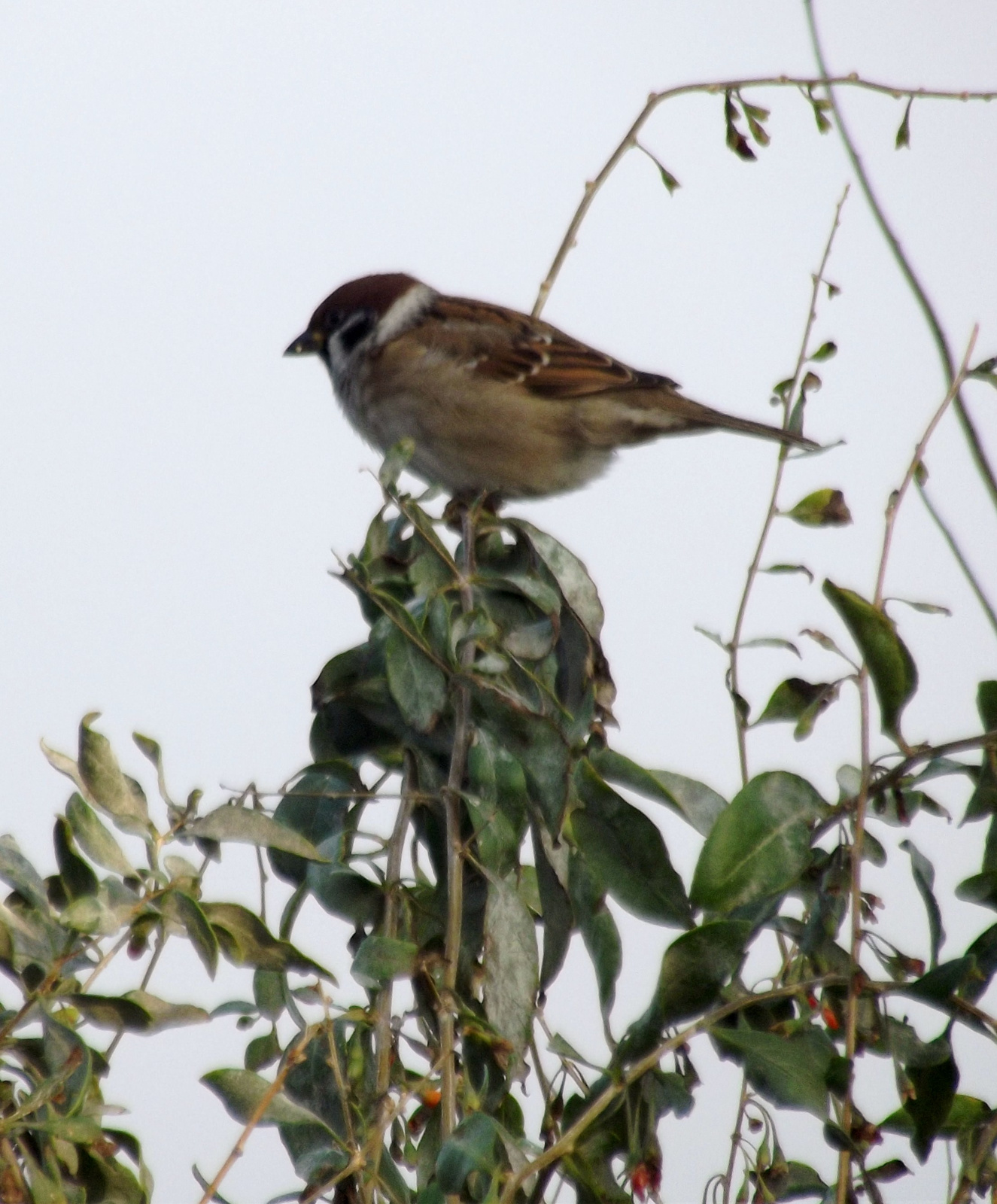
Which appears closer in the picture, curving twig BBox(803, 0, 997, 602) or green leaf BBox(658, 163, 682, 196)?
curving twig BBox(803, 0, 997, 602)

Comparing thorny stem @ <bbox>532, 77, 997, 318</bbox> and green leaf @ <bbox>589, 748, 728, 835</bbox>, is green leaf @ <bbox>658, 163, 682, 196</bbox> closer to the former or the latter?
thorny stem @ <bbox>532, 77, 997, 318</bbox>

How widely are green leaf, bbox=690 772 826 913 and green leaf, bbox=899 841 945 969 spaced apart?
10 cm

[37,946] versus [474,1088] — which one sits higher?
[474,1088]

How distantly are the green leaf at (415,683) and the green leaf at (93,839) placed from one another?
251 millimetres

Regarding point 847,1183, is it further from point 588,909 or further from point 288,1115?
point 288,1115

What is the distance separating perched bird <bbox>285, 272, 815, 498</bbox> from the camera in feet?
8.65

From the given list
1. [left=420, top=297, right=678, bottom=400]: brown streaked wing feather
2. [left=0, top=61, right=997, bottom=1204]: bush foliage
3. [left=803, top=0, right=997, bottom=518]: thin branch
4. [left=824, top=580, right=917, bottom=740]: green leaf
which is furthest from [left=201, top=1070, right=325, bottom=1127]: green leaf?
[left=420, top=297, right=678, bottom=400]: brown streaked wing feather

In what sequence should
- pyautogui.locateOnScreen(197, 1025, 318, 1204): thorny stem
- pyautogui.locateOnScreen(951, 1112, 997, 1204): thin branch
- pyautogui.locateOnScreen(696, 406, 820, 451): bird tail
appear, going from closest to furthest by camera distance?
1. pyautogui.locateOnScreen(197, 1025, 318, 1204): thorny stem
2. pyautogui.locateOnScreen(951, 1112, 997, 1204): thin branch
3. pyautogui.locateOnScreen(696, 406, 820, 451): bird tail

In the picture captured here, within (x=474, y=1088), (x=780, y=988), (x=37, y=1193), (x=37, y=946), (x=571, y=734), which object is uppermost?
(x=571, y=734)

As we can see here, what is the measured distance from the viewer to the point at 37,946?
3.08 ft

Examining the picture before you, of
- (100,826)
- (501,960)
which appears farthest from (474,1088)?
(100,826)

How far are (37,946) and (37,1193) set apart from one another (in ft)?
0.53

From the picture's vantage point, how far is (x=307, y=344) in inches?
110

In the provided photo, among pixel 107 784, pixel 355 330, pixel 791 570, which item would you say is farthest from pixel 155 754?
pixel 355 330
